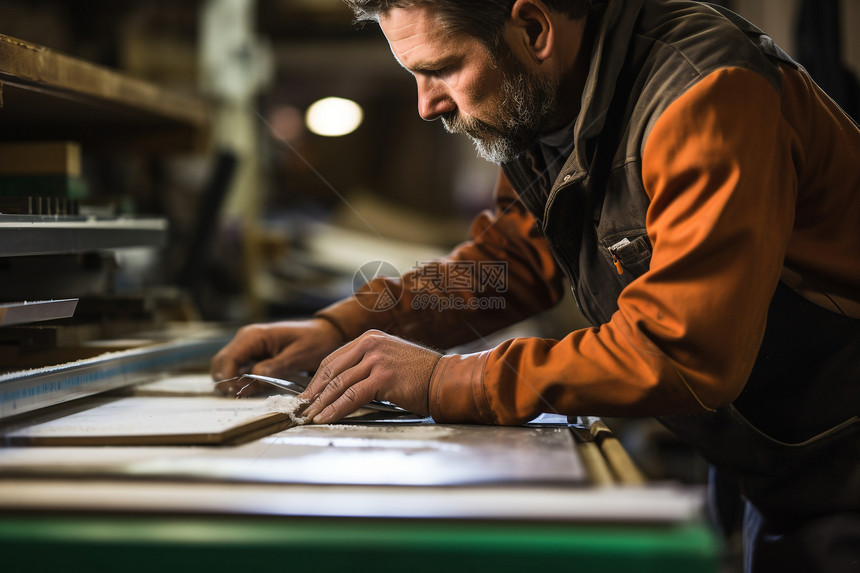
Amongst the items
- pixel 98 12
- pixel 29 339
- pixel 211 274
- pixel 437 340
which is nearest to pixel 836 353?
pixel 437 340

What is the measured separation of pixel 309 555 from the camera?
505mm

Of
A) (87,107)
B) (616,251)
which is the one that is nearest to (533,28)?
(616,251)

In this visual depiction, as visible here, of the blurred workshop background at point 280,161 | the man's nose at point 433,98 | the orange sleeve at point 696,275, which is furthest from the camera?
the blurred workshop background at point 280,161

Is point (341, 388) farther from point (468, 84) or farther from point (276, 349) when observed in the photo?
point (468, 84)

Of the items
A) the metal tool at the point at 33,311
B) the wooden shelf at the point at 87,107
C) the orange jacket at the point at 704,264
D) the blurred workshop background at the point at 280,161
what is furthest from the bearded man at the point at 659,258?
the wooden shelf at the point at 87,107

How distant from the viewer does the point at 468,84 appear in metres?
0.91

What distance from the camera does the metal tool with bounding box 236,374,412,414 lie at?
2.80 feet

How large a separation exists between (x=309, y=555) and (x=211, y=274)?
2410 mm

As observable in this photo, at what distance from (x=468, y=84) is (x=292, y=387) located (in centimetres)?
46

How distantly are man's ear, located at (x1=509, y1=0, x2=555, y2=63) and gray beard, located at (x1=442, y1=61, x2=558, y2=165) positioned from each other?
1.1 inches

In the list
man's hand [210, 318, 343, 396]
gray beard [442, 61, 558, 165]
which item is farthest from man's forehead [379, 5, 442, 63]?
man's hand [210, 318, 343, 396]

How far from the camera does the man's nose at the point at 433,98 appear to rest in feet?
3.04

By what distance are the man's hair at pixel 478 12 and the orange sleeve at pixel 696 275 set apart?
0.86 ft

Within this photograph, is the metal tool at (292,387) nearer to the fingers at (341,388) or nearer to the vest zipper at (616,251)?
the fingers at (341,388)
